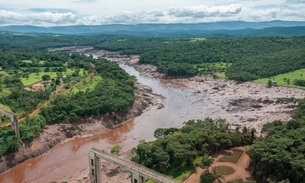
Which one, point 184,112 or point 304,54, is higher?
point 304,54

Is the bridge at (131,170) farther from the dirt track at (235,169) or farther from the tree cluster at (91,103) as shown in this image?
the tree cluster at (91,103)

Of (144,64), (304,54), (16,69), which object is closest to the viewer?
(16,69)

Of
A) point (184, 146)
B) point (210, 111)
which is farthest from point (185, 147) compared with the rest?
point (210, 111)

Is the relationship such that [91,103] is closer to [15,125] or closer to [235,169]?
[15,125]

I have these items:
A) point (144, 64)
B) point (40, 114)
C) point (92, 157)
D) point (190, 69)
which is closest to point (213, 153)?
point (92, 157)

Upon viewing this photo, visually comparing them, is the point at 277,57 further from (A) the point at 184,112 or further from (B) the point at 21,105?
(B) the point at 21,105
